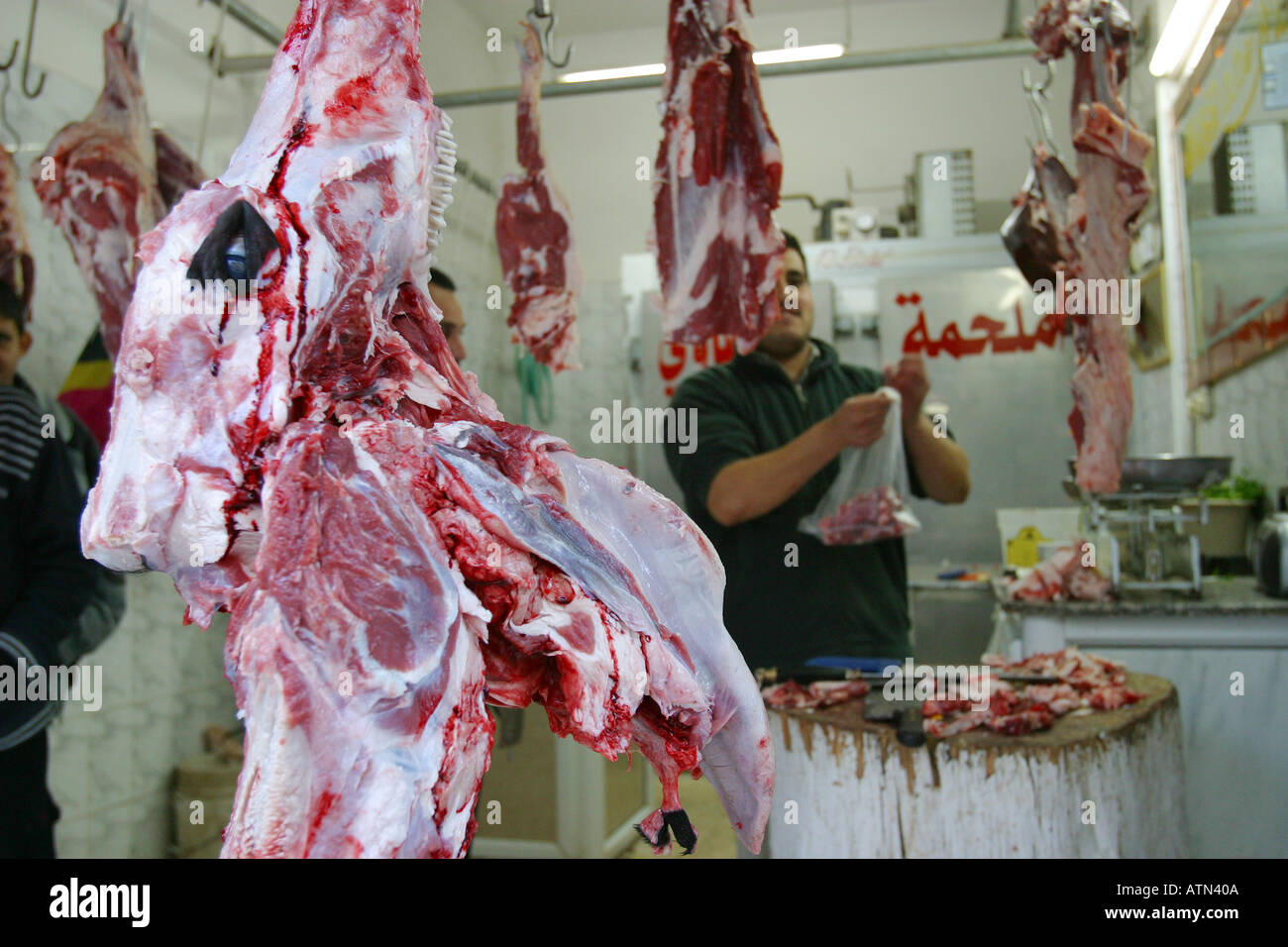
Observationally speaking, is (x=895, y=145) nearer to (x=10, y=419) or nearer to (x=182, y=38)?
(x=182, y=38)

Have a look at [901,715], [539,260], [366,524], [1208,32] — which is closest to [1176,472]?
[901,715]

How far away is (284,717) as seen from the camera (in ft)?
2.52

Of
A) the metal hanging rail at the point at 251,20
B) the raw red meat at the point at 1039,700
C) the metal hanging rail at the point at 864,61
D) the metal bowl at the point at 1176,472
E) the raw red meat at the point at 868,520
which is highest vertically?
the metal hanging rail at the point at 251,20

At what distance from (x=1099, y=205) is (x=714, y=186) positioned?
1.24m

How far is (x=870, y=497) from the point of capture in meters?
3.04

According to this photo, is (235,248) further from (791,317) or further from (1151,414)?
(1151,414)

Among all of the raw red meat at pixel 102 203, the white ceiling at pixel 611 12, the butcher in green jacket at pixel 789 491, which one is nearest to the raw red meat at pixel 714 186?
the butcher in green jacket at pixel 789 491

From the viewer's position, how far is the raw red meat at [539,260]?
3.06 m

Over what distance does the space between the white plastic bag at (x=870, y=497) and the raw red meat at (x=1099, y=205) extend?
0.53 meters

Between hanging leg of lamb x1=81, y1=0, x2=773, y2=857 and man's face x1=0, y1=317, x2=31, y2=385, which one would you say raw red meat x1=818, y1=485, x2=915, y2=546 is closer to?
hanging leg of lamb x1=81, y1=0, x2=773, y2=857

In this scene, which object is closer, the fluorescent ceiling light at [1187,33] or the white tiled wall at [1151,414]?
the fluorescent ceiling light at [1187,33]

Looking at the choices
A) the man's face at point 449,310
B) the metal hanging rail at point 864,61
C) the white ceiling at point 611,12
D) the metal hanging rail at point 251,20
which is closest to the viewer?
the metal hanging rail at point 864,61

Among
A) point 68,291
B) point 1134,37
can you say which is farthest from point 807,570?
point 68,291

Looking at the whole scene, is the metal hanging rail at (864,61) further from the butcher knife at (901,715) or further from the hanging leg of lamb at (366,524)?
the hanging leg of lamb at (366,524)
